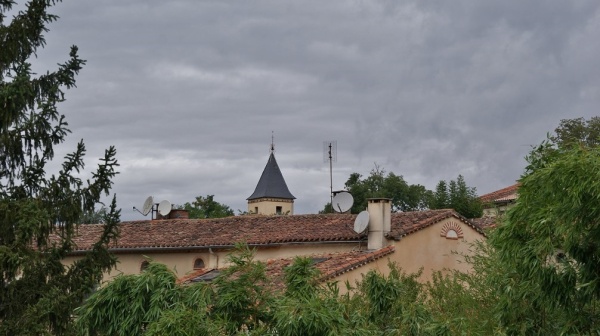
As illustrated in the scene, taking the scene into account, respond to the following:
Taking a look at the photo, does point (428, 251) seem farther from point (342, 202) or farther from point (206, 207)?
point (206, 207)

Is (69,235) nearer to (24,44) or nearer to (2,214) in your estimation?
(2,214)

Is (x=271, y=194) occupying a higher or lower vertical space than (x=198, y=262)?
higher

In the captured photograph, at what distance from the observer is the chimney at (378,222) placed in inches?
1093

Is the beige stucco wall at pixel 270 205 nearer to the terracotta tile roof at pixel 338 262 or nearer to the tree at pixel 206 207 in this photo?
the tree at pixel 206 207

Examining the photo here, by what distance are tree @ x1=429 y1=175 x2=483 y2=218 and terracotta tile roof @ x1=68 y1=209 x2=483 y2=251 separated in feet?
70.8

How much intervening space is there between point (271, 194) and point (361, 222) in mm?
34971

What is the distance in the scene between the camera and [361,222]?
28078 mm

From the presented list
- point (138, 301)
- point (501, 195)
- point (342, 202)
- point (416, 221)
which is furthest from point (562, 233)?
point (501, 195)

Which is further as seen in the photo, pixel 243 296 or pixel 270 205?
pixel 270 205

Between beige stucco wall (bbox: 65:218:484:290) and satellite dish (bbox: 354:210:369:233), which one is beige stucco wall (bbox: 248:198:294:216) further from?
satellite dish (bbox: 354:210:369:233)

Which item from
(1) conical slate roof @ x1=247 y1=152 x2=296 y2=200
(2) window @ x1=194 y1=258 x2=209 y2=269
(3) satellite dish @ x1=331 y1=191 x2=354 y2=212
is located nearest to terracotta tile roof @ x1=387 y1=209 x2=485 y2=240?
(3) satellite dish @ x1=331 y1=191 x2=354 y2=212

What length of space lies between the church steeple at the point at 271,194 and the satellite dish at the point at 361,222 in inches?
1337

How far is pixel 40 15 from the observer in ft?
54.5

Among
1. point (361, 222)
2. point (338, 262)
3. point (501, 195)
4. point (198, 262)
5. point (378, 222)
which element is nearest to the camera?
point (338, 262)
